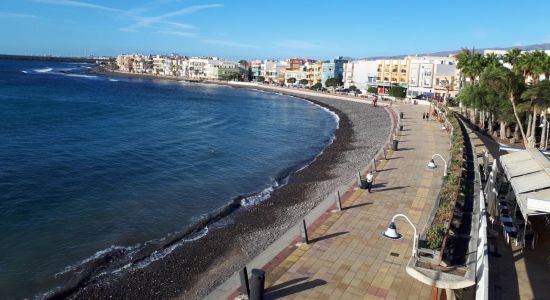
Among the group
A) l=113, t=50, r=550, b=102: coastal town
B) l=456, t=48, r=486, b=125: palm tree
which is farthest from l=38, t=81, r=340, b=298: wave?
l=113, t=50, r=550, b=102: coastal town

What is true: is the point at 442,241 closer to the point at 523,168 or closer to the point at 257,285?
the point at 257,285

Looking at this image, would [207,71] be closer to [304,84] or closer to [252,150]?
Result: [304,84]

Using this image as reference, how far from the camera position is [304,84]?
470 ft

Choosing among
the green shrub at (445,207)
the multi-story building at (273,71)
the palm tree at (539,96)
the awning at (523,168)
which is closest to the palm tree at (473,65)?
the palm tree at (539,96)

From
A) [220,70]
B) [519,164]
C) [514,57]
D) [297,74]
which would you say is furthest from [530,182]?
[220,70]

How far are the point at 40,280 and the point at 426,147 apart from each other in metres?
24.9

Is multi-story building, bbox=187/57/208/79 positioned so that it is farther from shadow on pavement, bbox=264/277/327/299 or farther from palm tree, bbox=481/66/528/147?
shadow on pavement, bbox=264/277/327/299

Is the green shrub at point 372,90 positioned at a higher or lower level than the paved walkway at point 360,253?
higher

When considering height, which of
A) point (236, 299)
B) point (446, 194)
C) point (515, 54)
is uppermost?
point (515, 54)

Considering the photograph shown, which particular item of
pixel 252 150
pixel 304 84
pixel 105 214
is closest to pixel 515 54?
pixel 252 150

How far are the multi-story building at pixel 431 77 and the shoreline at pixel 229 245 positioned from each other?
6351cm

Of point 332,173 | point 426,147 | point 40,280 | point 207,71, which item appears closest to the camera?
point 40,280

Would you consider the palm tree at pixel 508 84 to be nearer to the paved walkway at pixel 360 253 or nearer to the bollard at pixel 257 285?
the paved walkway at pixel 360 253

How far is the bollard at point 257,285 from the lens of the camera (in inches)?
381
